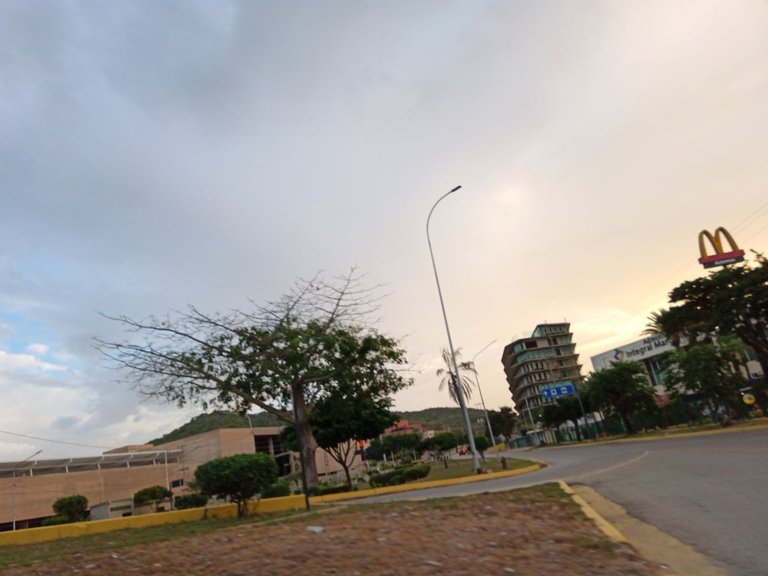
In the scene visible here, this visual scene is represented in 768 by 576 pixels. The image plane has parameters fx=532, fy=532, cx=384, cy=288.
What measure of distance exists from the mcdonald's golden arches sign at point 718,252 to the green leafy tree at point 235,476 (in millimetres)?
48503

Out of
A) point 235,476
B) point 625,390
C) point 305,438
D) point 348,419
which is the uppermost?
point 348,419

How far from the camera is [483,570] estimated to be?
495cm

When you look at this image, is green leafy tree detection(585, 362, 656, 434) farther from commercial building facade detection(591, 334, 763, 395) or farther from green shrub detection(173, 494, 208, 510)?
green shrub detection(173, 494, 208, 510)

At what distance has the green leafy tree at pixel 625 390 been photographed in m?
45.9

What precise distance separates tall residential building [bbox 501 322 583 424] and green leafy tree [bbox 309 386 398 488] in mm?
90605

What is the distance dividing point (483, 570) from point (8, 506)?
2075 inches

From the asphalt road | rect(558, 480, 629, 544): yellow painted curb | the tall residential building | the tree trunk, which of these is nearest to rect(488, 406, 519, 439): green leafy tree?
the tall residential building

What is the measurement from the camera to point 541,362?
114 m

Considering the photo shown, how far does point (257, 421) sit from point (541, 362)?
61.8 metres

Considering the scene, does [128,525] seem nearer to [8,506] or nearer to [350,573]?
[350,573]

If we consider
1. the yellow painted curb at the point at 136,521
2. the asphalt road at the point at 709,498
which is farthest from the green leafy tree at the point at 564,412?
the yellow painted curb at the point at 136,521

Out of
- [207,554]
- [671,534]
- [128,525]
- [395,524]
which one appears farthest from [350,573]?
[128,525]

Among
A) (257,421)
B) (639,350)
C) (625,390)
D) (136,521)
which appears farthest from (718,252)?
(257,421)

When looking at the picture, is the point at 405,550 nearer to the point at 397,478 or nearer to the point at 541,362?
the point at 397,478
